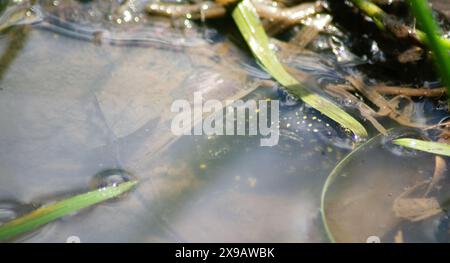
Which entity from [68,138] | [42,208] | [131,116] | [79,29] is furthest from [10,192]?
[79,29]

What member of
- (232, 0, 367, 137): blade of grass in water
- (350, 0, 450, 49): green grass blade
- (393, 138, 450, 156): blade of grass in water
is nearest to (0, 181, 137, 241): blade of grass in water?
(232, 0, 367, 137): blade of grass in water

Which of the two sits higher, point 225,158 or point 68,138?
point 68,138

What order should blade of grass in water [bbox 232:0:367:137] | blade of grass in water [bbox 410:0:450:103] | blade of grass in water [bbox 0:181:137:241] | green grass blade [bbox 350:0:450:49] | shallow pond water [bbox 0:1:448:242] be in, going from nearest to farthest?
blade of grass in water [bbox 410:0:450:103]
blade of grass in water [bbox 0:181:137:241]
shallow pond water [bbox 0:1:448:242]
blade of grass in water [bbox 232:0:367:137]
green grass blade [bbox 350:0:450:49]

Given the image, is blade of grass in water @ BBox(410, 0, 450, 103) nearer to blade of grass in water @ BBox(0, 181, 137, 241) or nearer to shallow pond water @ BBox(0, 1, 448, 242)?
shallow pond water @ BBox(0, 1, 448, 242)

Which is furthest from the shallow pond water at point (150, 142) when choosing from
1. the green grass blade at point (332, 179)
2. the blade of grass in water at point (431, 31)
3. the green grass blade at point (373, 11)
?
the blade of grass in water at point (431, 31)

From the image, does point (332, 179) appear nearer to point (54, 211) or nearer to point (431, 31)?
point (431, 31)
